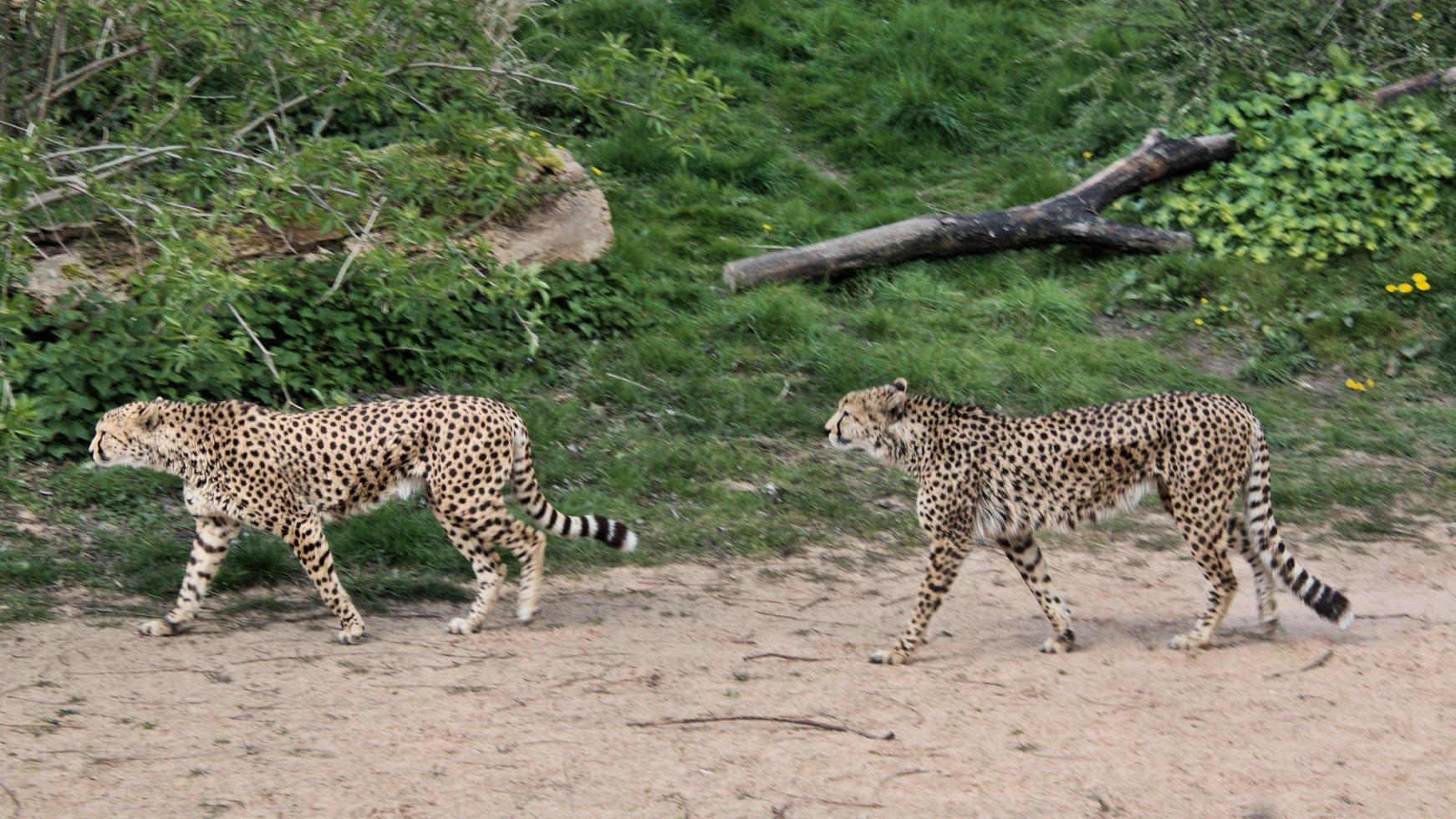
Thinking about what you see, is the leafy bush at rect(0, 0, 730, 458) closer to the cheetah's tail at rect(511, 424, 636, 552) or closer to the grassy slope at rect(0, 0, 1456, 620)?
the grassy slope at rect(0, 0, 1456, 620)

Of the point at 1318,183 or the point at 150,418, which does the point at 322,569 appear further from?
the point at 1318,183

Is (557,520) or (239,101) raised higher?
(239,101)

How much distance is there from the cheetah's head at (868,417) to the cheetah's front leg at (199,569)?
99.7 inches

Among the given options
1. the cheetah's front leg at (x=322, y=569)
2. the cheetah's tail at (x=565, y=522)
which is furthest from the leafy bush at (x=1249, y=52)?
the cheetah's front leg at (x=322, y=569)

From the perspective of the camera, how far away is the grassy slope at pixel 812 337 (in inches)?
280

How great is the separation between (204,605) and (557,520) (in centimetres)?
148

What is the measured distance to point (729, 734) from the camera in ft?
16.7

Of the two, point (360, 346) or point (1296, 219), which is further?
point (1296, 219)

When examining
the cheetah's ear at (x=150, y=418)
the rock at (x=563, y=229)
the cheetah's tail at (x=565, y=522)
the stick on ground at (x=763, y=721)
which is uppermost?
the rock at (x=563, y=229)

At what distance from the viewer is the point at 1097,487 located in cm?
614

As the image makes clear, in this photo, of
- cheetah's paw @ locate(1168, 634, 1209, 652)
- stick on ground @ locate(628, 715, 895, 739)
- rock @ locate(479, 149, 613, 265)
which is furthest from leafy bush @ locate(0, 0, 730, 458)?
cheetah's paw @ locate(1168, 634, 1209, 652)

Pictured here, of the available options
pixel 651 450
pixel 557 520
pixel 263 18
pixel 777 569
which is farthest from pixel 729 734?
pixel 263 18

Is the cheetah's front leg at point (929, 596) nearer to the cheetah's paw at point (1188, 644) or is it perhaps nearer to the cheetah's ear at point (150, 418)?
the cheetah's paw at point (1188, 644)

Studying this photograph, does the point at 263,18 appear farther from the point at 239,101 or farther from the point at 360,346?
the point at 360,346
